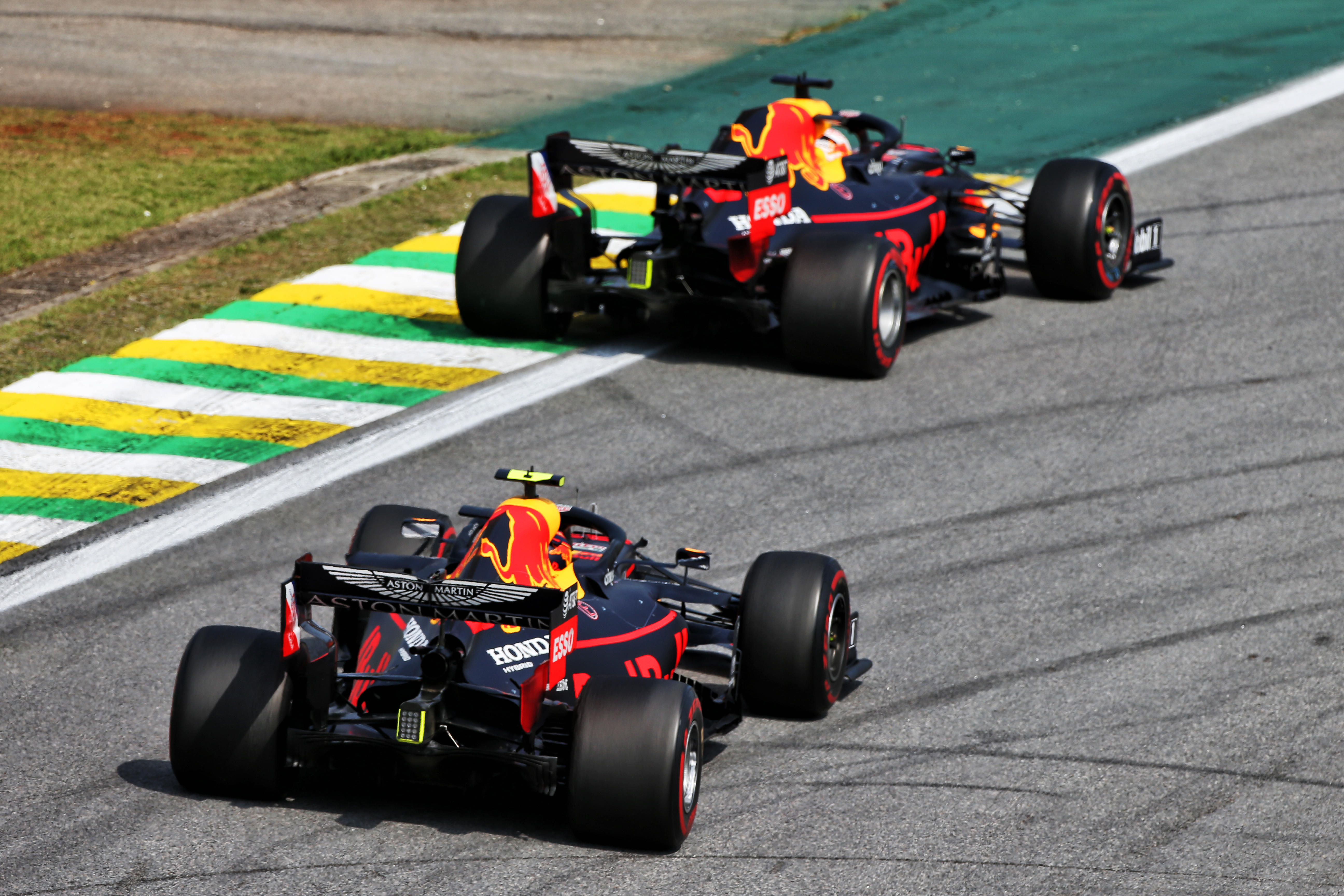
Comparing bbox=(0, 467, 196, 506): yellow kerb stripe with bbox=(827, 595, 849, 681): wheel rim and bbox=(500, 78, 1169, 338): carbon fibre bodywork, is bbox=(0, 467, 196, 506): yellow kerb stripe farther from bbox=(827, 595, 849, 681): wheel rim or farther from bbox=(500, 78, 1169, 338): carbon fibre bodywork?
bbox=(827, 595, 849, 681): wheel rim

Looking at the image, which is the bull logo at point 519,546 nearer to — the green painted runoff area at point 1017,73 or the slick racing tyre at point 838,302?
the slick racing tyre at point 838,302

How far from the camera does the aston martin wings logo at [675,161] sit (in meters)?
13.8

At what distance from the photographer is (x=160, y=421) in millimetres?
13766

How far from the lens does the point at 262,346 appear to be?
1536 centimetres

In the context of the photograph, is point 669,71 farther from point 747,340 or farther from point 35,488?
point 35,488

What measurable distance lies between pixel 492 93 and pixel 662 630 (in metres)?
17.2

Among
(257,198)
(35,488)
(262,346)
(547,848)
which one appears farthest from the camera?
(257,198)

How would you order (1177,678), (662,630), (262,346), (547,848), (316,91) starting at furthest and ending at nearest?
1. (316,91)
2. (262,346)
3. (1177,678)
4. (662,630)
5. (547,848)

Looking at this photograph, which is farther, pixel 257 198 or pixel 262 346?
pixel 257 198

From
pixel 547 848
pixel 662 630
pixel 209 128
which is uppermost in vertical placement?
pixel 209 128

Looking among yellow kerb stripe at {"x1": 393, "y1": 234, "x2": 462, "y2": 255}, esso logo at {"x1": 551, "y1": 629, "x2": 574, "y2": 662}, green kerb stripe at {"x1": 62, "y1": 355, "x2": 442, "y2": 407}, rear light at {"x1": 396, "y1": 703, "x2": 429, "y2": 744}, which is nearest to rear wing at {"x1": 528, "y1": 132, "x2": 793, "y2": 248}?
green kerb stripe at {"x1": 62, "y1": 355, "x2": 442, "y2": 407}

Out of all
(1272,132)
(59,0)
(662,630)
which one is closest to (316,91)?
(59,0)

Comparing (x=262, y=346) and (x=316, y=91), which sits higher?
(x=316, y=91)

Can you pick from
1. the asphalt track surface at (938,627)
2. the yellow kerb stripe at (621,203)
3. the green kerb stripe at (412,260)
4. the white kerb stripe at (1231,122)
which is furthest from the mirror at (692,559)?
the white kerb stripe at (1231,122)
